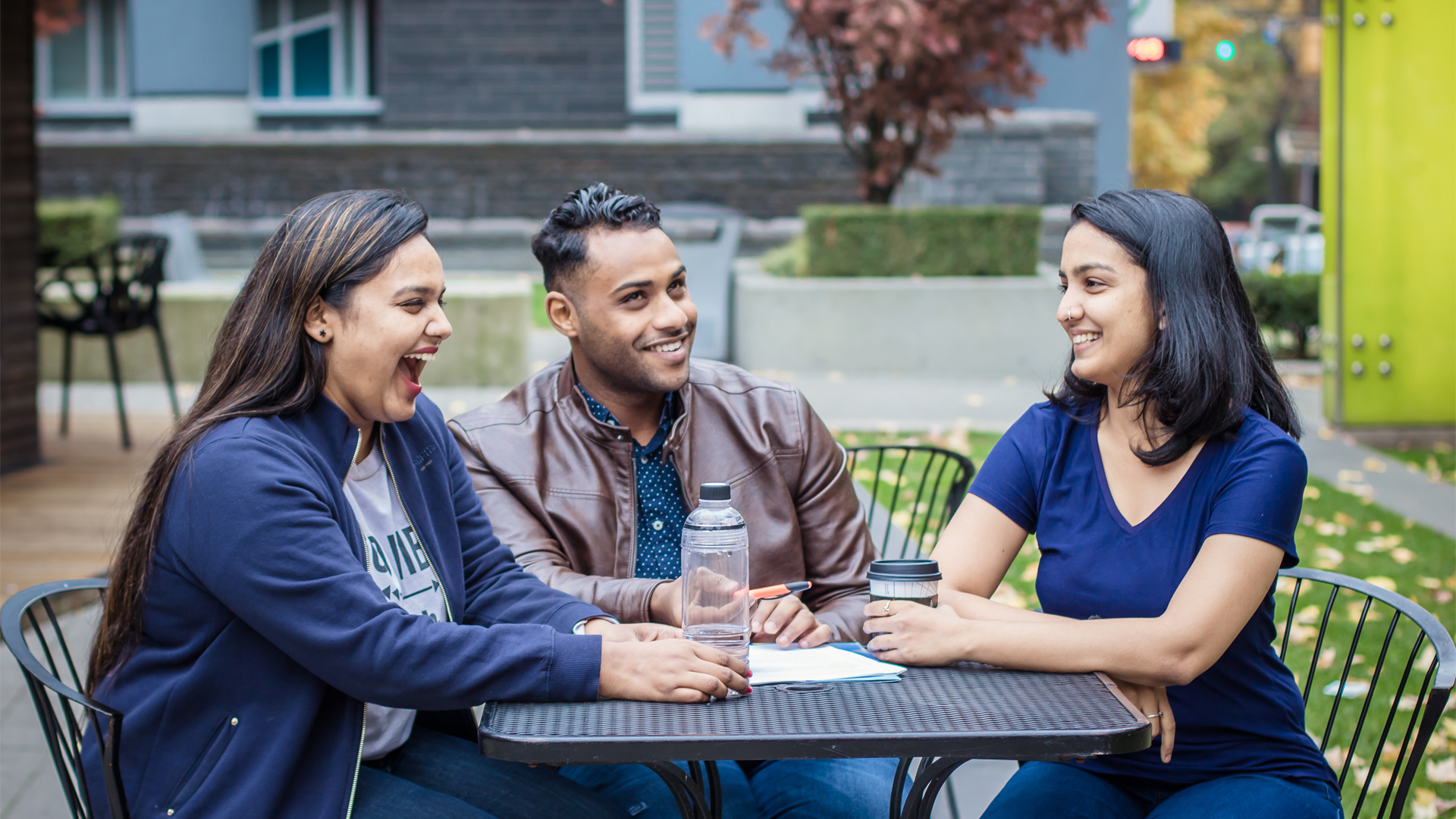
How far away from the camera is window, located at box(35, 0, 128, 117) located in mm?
18297

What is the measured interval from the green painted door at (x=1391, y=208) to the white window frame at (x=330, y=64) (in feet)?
41.6

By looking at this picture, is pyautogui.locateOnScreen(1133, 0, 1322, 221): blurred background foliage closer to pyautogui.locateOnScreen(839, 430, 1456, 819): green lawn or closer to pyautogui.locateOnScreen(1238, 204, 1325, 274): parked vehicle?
pyautogui.locateOnScreen(839, 430, 1456, 819): green lawn

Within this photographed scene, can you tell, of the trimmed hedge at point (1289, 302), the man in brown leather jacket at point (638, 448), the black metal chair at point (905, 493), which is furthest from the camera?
the trimmed hedge at point (1289, 302)

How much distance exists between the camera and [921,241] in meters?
11.5

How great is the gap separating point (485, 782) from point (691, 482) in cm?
83

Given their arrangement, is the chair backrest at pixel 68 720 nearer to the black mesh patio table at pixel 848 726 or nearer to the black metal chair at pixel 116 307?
the black mesh patio table at pixel 848 726

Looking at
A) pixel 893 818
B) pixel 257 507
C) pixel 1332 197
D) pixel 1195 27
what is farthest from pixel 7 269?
pixel 1195 27

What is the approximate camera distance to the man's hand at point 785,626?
252cm

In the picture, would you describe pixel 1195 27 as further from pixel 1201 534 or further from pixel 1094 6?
pixel 1201 534

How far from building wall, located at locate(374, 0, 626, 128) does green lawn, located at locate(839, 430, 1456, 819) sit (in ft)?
35.7

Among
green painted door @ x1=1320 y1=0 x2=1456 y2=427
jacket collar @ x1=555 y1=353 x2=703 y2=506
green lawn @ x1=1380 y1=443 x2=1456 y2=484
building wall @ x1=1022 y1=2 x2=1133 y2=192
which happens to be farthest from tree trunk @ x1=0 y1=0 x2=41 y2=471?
building wall @ x1=1022 y1=2 x2=1133 y2=192

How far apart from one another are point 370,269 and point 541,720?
83 cm

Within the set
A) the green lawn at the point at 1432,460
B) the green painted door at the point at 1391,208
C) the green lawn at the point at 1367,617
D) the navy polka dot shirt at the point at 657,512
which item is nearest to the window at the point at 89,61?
the green lawn at the point at 1367,617

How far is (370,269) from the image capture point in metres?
2.29
